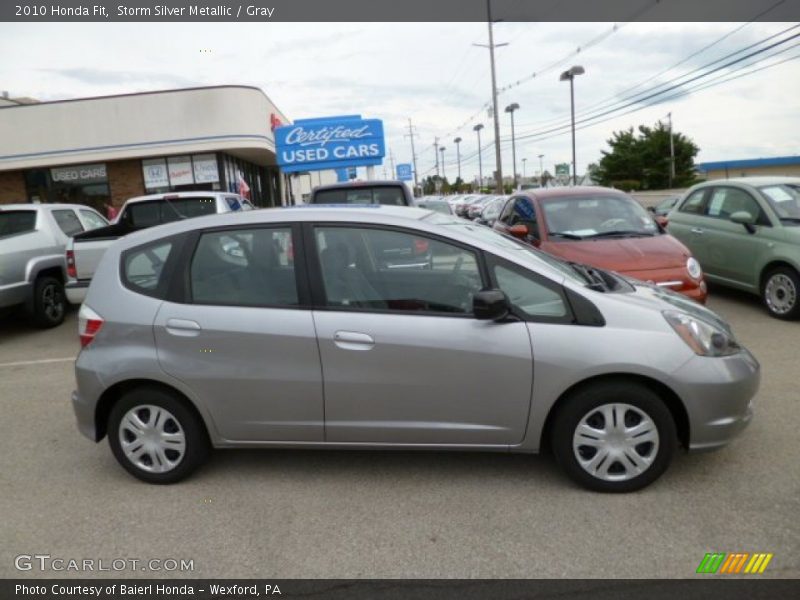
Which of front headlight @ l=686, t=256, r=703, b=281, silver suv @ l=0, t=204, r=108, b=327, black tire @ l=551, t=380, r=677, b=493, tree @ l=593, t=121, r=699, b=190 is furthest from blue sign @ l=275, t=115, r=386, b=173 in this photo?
tree @ l=593, t=121, r=699, b=190

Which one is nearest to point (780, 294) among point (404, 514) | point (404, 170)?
point (404, 514)

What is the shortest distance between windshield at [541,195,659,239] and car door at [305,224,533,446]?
4.03 metres

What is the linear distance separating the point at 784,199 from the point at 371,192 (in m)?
5.21

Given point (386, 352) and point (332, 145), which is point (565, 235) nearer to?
point (386, 352)

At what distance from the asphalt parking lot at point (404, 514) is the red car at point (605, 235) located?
2.16m

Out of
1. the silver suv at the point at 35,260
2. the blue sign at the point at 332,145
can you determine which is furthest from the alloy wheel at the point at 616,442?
the blue sign at the point at 332,145

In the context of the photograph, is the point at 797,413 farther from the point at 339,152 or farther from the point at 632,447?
the point at 339,152

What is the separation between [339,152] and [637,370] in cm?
1901

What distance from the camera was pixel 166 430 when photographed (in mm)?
3883

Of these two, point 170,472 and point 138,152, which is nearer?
point 170,472

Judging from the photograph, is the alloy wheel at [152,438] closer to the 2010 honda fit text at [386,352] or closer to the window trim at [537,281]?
the 2010 honda fit text at [386,352]

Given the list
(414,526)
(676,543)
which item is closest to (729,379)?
(676,543)

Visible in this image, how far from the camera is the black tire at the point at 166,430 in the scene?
3.82 metres

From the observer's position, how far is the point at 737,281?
26.8 ft
